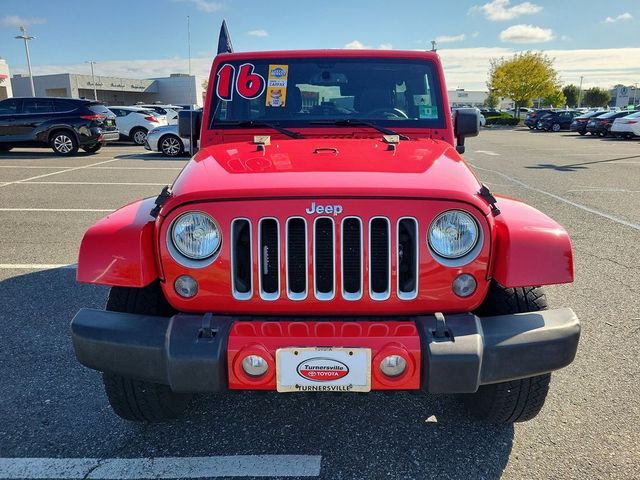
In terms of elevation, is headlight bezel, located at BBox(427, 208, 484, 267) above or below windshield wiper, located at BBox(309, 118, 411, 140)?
below

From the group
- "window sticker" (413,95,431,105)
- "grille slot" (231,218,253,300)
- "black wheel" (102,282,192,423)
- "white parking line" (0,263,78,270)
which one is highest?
"window sticker" (413,95,431,105)

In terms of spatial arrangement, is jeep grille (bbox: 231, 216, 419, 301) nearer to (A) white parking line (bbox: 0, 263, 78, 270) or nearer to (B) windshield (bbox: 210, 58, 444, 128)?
(B) windshield (bbox: 210, 58, 444, 128)

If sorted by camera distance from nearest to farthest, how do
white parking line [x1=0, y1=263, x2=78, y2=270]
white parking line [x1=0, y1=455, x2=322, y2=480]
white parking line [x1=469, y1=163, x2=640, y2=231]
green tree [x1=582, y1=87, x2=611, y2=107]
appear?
white parking line [x1=0, y1=455, x2=322, y2=480], white parking line [x1=0, y1=263, x2=78, y2=270], white parking line [x1=469, y1=163, x2=640, y2=231], green tree [x1=582, y1=87, x2=611, y2=107]

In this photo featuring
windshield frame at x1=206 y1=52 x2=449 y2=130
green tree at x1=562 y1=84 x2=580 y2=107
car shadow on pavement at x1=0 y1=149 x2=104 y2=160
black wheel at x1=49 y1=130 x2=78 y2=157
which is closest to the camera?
windshield frame at x1=206 y1=52 x2=449 y2=130

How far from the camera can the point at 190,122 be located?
3.76 meters

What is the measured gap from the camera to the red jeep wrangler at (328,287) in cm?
203

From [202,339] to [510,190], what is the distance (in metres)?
8.57

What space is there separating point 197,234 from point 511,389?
1.58 metres

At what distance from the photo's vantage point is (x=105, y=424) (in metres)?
2.65

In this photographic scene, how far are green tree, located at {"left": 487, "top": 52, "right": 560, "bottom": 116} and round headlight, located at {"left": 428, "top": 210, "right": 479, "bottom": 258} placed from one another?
5309cm

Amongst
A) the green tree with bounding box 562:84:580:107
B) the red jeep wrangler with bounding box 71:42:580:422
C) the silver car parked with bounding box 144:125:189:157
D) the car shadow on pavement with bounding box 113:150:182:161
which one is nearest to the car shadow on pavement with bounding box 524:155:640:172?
the silver car parked with bounding box 144:125:189:157

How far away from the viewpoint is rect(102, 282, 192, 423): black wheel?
7.79 feet

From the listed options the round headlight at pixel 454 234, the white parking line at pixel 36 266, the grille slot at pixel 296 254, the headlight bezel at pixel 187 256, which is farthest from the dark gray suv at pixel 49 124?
the round headlight at pixel 454 234

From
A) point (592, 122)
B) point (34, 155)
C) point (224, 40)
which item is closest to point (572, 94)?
point (592, 122)
